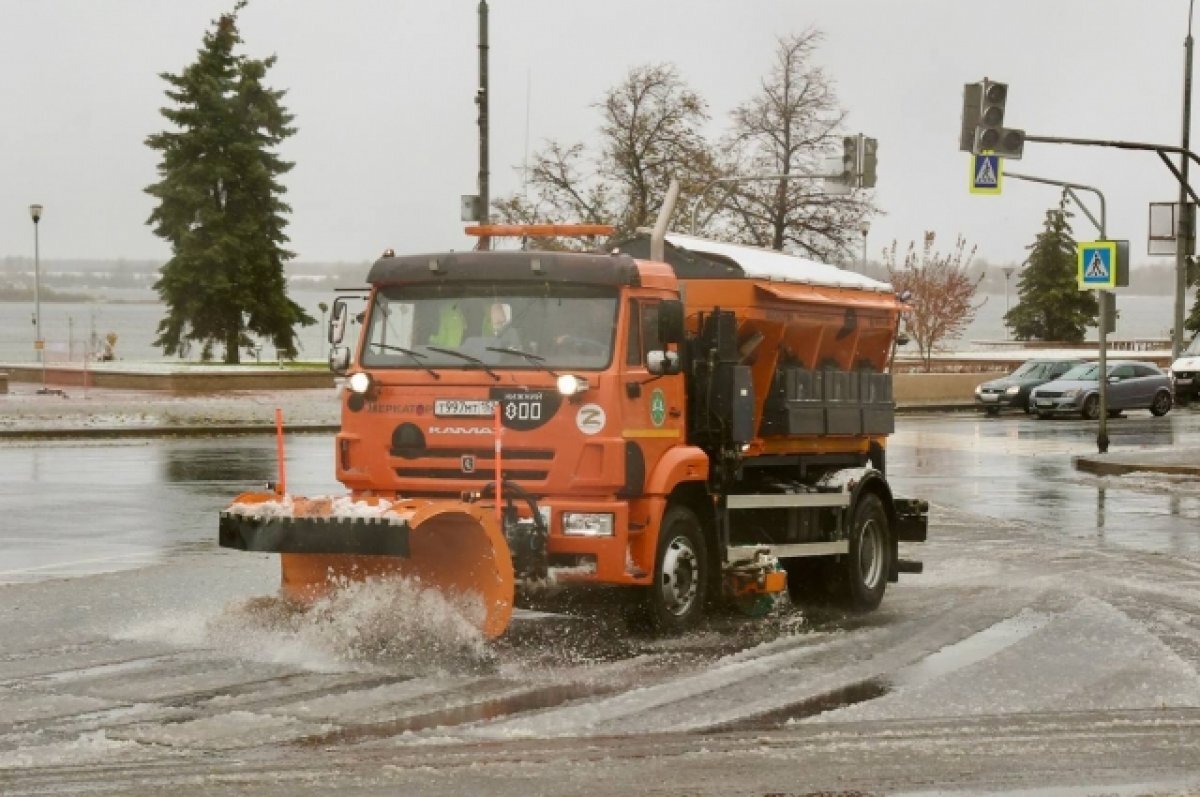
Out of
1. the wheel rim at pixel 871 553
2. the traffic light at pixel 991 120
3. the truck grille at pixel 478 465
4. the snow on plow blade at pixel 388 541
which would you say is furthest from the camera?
the traffic light at pixel 991 120

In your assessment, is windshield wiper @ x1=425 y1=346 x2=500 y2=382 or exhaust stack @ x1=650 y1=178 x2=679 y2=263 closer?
windshield wiper @ x1=425 y1=346 x2=500 y2=382

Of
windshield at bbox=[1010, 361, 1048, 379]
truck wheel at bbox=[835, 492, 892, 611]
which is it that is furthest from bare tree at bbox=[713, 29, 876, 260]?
truck wheel at bbox=[835, 492, 892, 611]

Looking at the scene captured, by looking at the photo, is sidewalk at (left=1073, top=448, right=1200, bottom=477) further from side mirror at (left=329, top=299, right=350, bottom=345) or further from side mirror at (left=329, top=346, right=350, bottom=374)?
side mirror at (left=329, top=299, right=350, bottom=345)

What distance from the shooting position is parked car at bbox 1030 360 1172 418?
4712cm

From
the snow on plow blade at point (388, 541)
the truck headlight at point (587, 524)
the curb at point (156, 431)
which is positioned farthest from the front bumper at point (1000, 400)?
the snow on plow blade at point (388, 541)

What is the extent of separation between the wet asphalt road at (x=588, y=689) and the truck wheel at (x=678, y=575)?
0.24 meters

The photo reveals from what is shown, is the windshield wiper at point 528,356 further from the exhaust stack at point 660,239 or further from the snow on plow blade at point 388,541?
the exhaust stack at point 660,239

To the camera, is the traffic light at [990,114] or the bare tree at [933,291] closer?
the traffic light at [990,114]

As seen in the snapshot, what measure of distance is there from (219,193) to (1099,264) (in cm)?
3434

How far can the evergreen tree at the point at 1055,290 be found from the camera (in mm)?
105625

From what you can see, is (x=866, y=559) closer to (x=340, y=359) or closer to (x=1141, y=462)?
(x=340, y=359)

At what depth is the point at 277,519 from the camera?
36.3ft

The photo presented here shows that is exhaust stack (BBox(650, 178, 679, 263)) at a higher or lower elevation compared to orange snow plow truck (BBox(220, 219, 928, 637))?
higher

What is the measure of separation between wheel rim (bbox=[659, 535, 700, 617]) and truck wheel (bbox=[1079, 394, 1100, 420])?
120 feet
